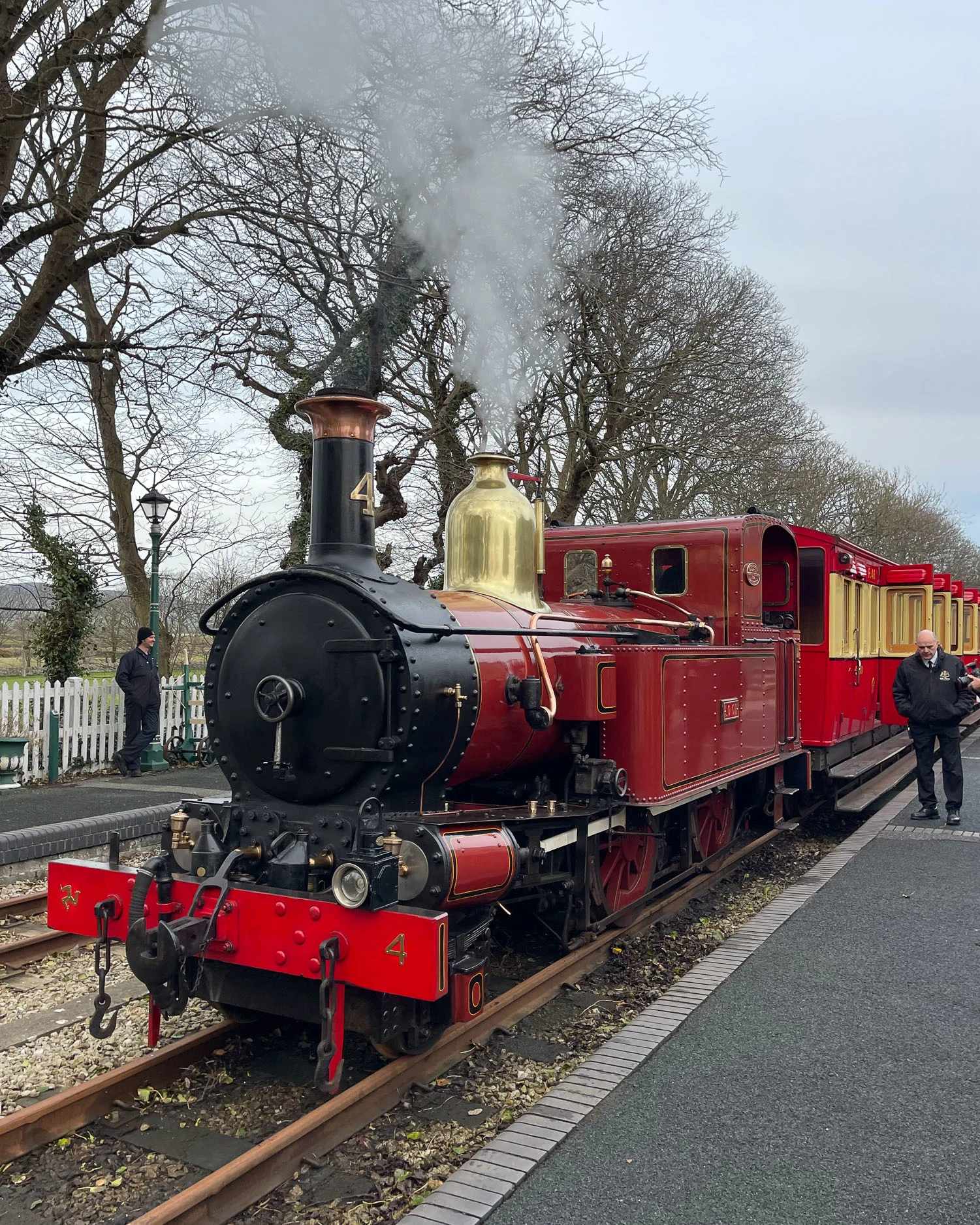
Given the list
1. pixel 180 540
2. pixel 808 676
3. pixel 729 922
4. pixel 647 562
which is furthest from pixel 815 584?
pixel 180 540

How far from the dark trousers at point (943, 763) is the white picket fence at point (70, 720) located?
9.17 m

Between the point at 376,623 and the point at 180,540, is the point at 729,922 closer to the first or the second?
the point at 376,623

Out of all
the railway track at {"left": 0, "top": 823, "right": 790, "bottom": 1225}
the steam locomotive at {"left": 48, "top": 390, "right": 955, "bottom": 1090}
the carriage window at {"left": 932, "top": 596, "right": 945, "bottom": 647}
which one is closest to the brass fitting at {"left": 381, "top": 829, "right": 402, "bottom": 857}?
the steam locomotive at {"left": 48, "top": 390, "right": 955, "bottom": 1090}

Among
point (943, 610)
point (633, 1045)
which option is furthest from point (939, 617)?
point (633, 1045)

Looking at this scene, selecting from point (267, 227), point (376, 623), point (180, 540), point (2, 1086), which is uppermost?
point (267, 227)

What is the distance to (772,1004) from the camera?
14.5ft

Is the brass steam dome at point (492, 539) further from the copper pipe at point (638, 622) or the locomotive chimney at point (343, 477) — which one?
the locomotive chimney at point (343, 477)

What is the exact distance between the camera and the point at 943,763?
8500 millimetres

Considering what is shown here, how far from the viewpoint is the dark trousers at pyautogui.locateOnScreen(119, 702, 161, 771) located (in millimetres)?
11898

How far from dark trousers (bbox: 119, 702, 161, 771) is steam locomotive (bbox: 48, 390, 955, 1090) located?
7903mm

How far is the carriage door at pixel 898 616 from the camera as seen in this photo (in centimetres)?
1209

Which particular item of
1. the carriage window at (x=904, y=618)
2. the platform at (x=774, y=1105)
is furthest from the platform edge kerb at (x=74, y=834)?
the carriage window at (x=904, y=618)

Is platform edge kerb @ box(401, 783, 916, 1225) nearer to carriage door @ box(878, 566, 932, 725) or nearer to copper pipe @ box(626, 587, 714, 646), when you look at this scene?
copper pipe @ box(626, 587, 714, 646)

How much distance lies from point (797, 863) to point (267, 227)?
257 inches
